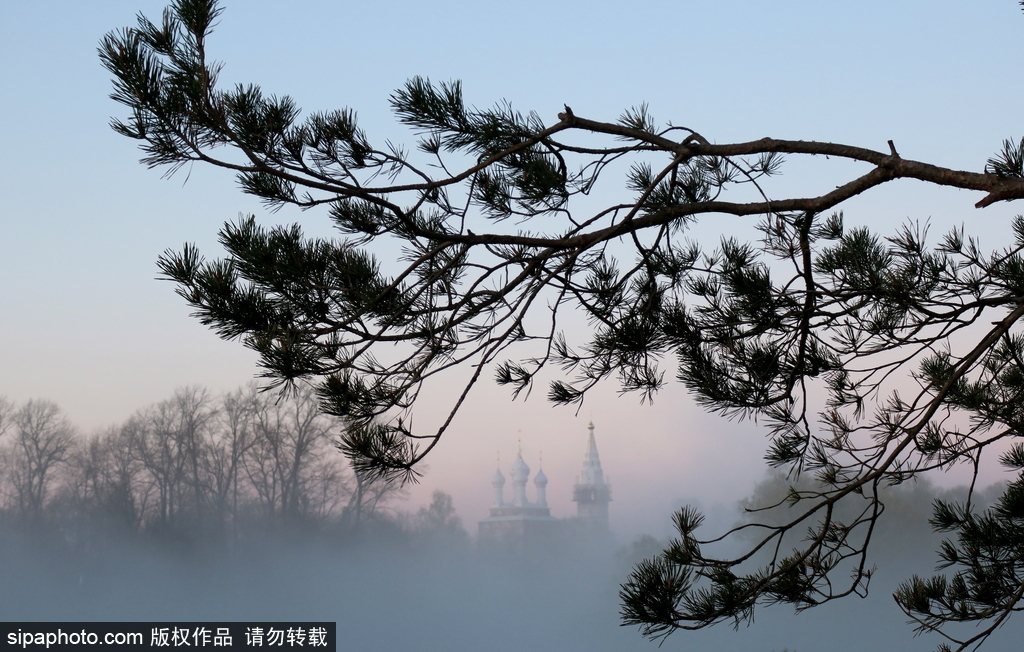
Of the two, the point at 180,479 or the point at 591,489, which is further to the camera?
the point at 591,489

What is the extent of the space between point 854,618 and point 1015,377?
9.86 metres

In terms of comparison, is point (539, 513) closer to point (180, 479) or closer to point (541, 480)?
point (541, 480)

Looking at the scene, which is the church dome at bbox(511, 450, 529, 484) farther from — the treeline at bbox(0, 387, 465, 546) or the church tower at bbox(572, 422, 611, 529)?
the treeline at bbox(0, 387, 465, 546)

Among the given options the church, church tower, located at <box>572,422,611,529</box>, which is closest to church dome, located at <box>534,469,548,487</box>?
the church

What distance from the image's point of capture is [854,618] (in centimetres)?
1062

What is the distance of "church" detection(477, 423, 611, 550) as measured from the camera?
37.6 feet

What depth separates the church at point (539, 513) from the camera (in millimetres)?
11445

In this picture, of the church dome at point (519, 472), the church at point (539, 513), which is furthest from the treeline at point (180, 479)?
the church dome at point (519, 472)

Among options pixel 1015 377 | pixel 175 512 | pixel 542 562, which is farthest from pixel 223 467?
pixel 1015 377

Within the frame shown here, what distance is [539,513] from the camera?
16.5 meters

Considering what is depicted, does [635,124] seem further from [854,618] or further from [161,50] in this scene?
[854,618]

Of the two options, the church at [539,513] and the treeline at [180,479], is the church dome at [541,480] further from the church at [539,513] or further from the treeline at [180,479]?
the treeline at [180,479]

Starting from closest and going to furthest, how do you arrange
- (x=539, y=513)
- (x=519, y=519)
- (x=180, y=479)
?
1. (x=180, y=479)
2. (x=519, y=519)
3. (x=539, y=513)

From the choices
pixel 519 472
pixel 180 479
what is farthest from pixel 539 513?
pixel 180 479
